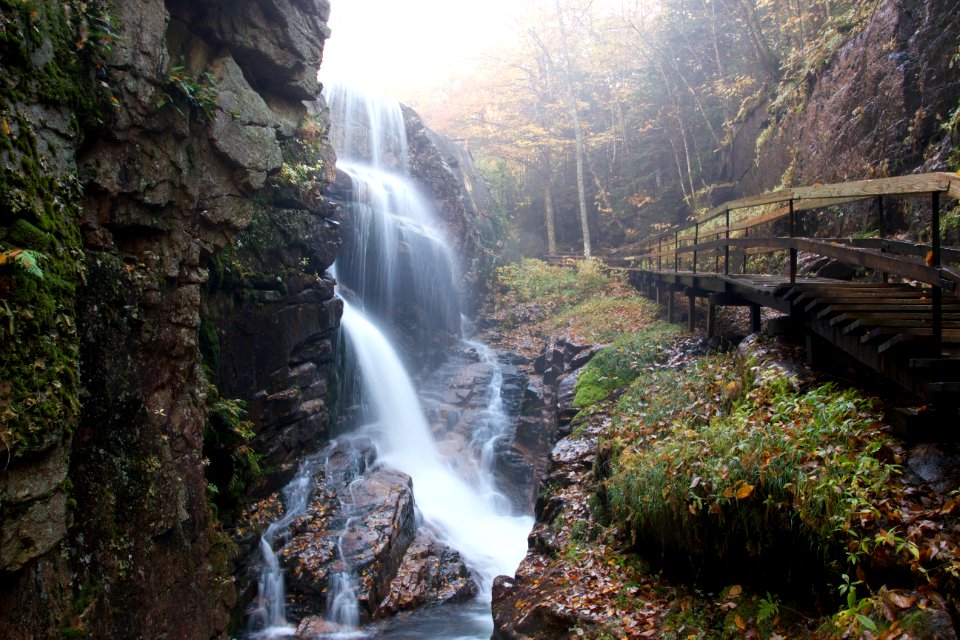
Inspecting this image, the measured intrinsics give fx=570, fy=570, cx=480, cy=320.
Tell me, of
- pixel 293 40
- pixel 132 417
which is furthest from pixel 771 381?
pixel 293 40

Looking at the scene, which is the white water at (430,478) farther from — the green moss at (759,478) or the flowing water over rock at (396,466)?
the green moss at (759,478)

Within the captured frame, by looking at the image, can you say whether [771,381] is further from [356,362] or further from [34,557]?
[356,362]

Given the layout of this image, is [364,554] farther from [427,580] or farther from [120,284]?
[120,284]

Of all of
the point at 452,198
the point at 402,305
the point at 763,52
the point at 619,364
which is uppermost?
the point at 763,52

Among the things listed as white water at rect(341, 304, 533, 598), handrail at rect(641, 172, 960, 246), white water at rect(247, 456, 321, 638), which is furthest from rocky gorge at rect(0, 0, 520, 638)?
handrail at rect(641, 172, 960, 246)

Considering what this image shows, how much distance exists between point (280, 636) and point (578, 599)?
15.6 feet

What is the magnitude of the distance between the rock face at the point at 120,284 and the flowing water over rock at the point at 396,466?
6.32 ft

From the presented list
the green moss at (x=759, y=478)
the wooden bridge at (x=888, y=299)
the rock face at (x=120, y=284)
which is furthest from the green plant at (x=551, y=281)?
the green moss at (x=759, y=478)

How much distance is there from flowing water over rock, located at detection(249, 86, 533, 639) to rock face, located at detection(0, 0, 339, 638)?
1.93 meters

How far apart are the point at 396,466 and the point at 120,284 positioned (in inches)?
307

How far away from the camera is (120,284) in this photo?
5543 mm

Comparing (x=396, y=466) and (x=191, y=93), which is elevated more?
(x=191, y=93)

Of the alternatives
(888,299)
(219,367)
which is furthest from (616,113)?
(888,299)

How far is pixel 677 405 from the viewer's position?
7.44m
